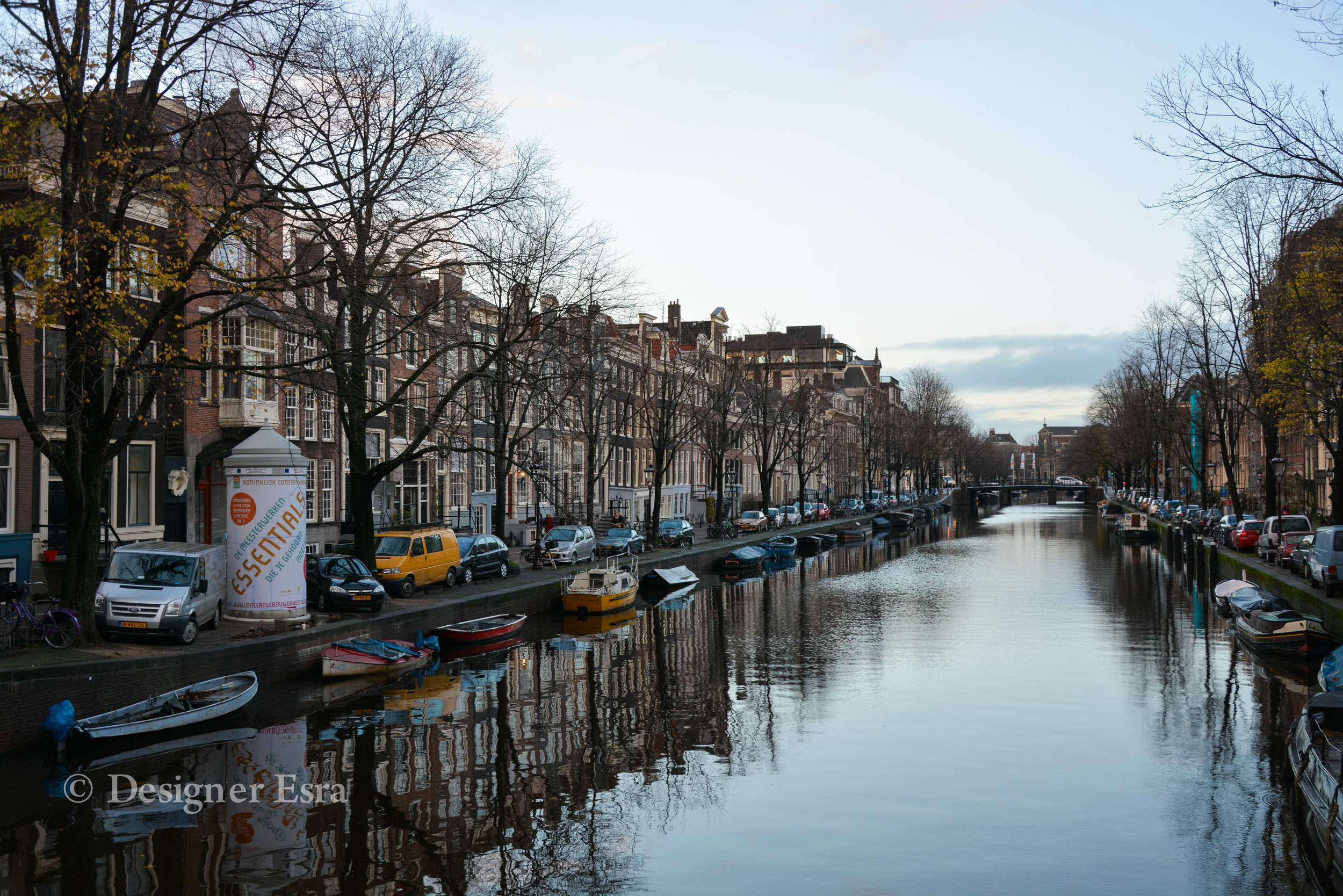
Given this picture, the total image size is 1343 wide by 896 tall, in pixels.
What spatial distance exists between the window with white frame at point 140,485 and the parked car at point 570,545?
608 inches

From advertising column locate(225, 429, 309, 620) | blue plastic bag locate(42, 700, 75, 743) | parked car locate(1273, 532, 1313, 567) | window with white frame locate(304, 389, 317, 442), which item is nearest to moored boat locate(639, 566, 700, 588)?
window with white frame locate(304, 389, 317, 442)

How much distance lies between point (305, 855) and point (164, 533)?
85.8 feet

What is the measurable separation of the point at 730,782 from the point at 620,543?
109ft

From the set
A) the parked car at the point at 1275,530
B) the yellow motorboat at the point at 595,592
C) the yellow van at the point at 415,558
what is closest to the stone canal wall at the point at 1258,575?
the parked car at the point at 1275,530

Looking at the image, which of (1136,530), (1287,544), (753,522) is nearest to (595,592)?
(1287,544)

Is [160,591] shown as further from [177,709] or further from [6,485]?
[6,485]

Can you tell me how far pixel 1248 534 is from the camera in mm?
49188

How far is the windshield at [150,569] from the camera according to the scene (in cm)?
2219

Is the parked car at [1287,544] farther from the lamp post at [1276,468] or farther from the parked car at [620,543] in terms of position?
the parked car at [620,543]

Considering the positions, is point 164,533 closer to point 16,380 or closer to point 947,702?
point 16,380

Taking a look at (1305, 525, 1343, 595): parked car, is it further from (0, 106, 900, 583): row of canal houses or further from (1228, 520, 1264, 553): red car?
(0, 106, 900, 583): row of canal houses

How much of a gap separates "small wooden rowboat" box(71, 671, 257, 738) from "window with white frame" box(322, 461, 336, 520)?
82.8ft

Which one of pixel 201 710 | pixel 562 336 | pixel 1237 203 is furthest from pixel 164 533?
pixel 1237 203

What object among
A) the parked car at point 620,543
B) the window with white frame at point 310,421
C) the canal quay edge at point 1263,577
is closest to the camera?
the canal quay edge at point 1263,577
